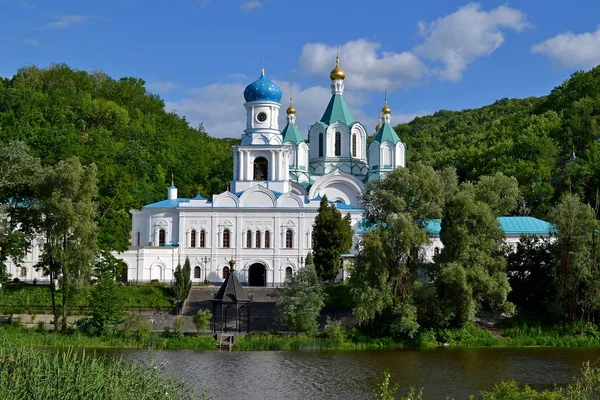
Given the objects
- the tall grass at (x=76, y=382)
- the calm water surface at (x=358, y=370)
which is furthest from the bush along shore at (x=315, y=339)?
the tall grass at (x=76, y=382)

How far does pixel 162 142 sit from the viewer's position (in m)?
62.2

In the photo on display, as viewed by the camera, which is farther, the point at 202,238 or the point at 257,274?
the point at 257,274

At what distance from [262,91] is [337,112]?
6.54 meters

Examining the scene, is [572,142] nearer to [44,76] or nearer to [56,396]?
[44,76]

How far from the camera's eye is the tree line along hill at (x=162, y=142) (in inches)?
1676

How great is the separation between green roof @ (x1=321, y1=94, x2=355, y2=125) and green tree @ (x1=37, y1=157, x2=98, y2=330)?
61.9 ft

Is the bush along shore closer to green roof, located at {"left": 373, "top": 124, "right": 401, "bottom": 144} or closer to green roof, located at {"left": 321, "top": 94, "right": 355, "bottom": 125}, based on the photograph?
green roof, located at {"left": 373, "top": 124, "right": 401, "bottom": 144}

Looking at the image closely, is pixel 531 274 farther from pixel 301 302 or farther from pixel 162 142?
pixel 162 142

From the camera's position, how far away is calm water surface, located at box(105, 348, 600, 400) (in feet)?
66.1

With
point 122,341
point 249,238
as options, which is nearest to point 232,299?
point 122,341

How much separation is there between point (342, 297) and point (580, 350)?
912 centimetres

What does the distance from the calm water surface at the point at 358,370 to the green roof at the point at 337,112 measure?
70.2 ft

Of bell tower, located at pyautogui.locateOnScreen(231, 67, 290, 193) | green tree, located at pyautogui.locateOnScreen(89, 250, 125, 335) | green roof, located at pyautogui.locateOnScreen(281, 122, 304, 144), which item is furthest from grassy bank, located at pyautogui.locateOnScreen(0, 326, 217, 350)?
green roof, located at pyautogui.locateOnScreen(281, 122, 304, 144)

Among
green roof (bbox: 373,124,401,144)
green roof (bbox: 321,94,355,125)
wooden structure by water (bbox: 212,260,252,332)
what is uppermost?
green roof (bbox: 321,94,355,125)
